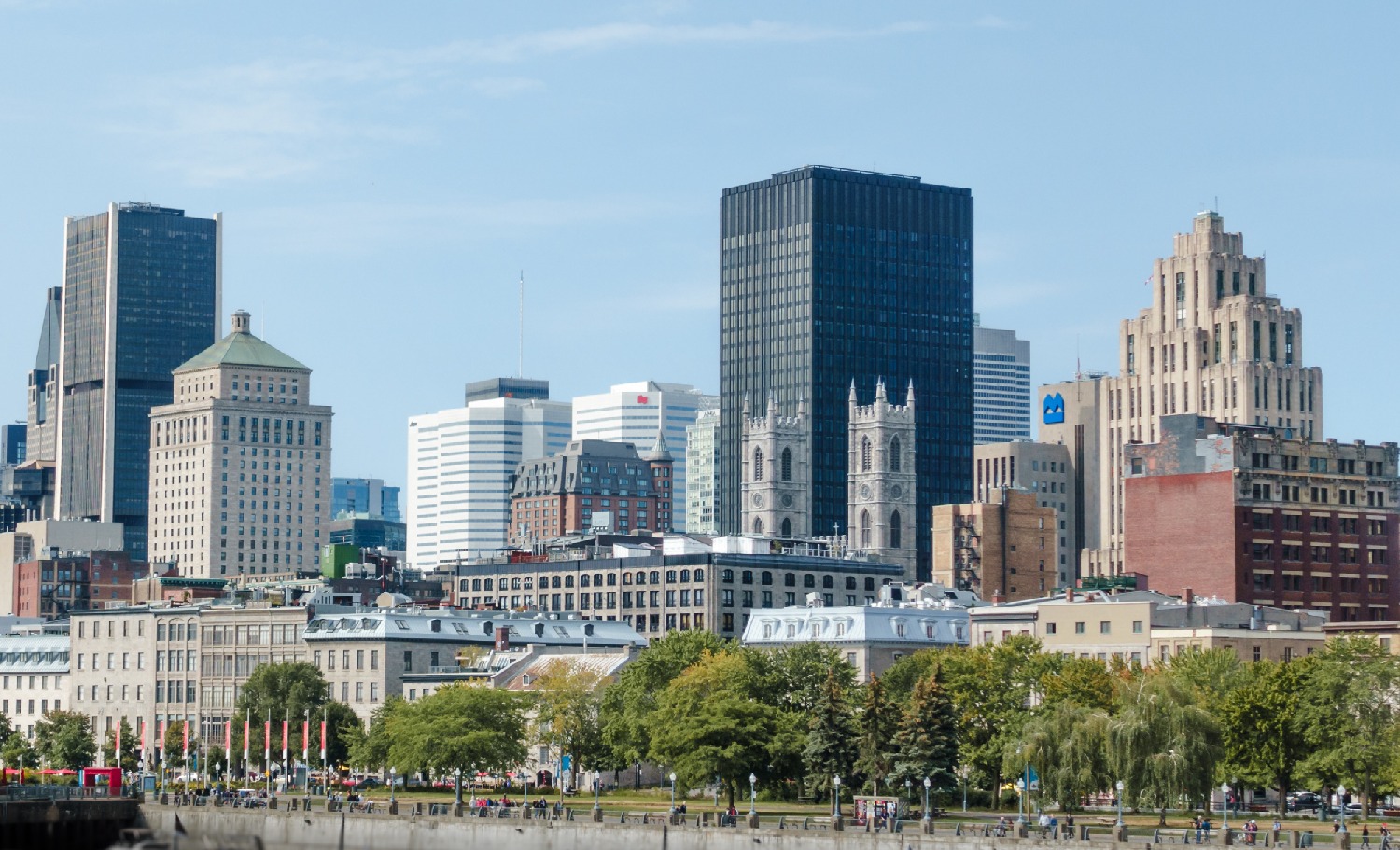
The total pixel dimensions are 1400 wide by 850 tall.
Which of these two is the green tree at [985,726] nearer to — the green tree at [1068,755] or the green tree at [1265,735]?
the green tree at [1068,755]

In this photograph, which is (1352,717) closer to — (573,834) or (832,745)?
(832,745)

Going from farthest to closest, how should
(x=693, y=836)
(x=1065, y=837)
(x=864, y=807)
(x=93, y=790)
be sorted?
(x=93, y=790)
(x=864, y=807)
(x=693, y=836)
(x=1065, y=837)

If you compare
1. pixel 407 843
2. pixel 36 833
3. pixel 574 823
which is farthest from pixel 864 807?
pixel 36 833

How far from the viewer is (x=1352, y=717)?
181 metres

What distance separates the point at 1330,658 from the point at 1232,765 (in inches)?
397

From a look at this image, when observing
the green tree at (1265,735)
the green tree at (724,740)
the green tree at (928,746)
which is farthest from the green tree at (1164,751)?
the green tree at (724,740)

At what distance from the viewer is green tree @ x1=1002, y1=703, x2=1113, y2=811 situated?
567 feet

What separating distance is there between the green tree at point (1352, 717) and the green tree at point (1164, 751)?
35.5 ft

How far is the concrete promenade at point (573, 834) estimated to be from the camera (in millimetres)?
152375

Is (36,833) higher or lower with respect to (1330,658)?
lower

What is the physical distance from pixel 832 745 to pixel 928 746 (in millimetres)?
8052

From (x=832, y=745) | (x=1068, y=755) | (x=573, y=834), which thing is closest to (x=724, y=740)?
(x=832, y=745)

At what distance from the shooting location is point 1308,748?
607 feet

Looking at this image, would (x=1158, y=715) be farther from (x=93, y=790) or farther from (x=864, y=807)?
(x=93, y=790)
